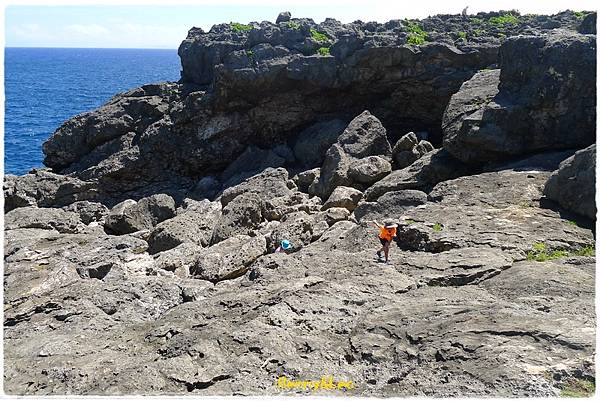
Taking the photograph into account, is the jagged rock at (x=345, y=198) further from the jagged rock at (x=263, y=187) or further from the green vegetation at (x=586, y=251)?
the green vegetation at (x=586, y=251)

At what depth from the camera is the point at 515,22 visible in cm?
3697

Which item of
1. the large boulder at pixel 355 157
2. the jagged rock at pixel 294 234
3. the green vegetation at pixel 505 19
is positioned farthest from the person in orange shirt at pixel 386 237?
the green vegetation at pixel 505 19

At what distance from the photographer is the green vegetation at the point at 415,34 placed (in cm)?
3319

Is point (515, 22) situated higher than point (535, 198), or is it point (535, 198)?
point (515, 22)

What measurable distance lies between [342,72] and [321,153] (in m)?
5.09

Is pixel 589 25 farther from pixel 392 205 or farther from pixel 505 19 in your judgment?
pixel 392 205

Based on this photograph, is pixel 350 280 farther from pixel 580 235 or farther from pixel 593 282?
pixel 580 235

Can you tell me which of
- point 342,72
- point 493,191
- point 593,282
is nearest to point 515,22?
point 342,72

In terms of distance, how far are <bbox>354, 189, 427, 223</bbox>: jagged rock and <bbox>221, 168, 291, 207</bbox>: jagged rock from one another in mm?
7489

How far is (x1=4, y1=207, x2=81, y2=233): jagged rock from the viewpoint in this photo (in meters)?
25.7

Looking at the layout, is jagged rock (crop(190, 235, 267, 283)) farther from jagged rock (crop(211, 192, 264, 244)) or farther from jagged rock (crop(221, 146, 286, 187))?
jagged rock (crop(221, 146, 286, 187))

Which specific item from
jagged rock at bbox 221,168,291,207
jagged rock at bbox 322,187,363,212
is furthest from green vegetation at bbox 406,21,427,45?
jagged rock at bbox 322,187,363,212

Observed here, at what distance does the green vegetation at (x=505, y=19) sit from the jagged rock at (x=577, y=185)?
75.7 ft

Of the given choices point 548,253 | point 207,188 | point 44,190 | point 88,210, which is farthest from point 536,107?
point 44,190
